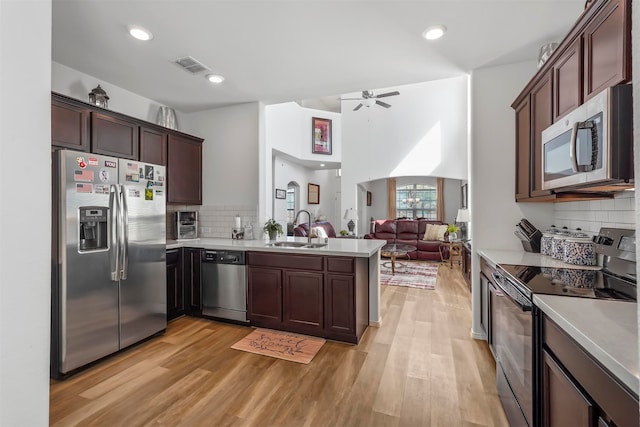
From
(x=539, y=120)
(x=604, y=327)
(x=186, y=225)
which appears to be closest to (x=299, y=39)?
(x=539, y=120)

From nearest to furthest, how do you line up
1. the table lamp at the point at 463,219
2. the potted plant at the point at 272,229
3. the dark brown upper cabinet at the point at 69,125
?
1. the dark brown upper cabinet at the point at 69,125
2. the potted plant at the point at 272,229
3. the table lamp at the point at 463,219

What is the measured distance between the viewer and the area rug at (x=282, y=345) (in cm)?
252

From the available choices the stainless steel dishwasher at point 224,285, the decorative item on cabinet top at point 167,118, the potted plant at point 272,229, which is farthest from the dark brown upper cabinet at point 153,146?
the potted plant at point 272,229

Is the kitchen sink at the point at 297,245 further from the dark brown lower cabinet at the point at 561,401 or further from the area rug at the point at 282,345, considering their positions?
the dark brown lower cabinet at the point at 561,401

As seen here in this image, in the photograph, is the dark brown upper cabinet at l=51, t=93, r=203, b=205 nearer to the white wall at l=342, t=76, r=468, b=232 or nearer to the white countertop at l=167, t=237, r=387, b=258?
the white countertop at l=167, t=237, r=387, b=258

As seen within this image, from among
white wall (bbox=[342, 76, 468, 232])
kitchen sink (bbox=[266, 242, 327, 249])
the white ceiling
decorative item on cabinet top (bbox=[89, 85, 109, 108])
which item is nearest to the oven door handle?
kitchen sink (bbox=[266, 242, 327, 249])

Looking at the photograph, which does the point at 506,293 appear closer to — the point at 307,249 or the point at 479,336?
the point at 479,336

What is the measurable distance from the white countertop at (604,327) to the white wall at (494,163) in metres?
1.66

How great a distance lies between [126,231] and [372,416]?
2.41m

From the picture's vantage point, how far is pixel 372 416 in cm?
177

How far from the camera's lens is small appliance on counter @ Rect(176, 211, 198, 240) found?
374 cm

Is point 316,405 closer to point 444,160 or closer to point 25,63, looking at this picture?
point 25,63

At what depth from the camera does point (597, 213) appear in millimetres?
2029

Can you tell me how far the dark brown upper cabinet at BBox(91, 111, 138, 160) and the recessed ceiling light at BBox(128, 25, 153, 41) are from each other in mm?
889
